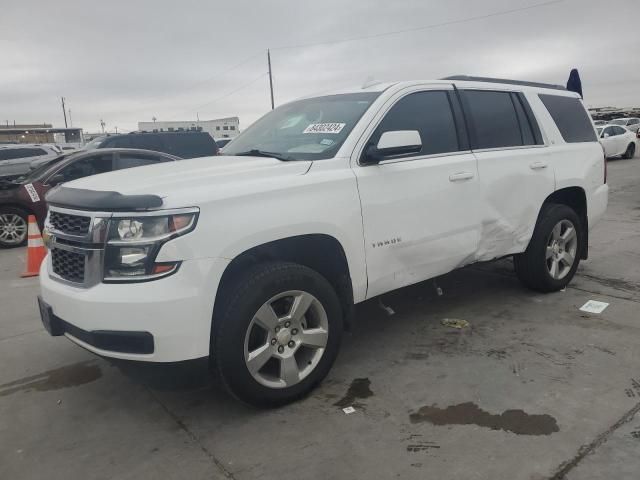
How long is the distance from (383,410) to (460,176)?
1.77 m

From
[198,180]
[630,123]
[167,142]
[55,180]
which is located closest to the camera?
[198,180]

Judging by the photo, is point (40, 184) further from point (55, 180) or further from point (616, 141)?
point (616, 141)

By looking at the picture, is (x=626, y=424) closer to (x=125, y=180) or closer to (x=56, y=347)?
(x=125, y=180)

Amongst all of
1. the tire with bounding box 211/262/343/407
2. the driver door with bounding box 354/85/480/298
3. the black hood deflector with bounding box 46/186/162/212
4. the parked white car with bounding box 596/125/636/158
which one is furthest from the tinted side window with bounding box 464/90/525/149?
the parked white car with bounding box 596/125/636/158

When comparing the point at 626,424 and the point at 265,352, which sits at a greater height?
the point at 265,352

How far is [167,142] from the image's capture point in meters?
11.9

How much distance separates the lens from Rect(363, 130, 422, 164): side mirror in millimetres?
3170

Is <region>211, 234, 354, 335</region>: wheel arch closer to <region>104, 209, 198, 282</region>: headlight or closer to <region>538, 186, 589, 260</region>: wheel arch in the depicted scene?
<region>104, 209, 198, 282</region>: headlight

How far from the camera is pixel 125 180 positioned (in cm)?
298

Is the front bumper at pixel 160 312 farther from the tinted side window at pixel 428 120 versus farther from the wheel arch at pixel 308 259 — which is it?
the tinted side window at pixel 428 120

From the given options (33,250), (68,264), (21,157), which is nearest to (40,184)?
(33,250)

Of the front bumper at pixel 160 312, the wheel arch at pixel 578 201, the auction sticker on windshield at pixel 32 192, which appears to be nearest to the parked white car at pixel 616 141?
the wheel arch at pixel 578 201

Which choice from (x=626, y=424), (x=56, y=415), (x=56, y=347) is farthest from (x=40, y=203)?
(x=626, y=424)

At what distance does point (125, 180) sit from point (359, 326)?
2237 mm
